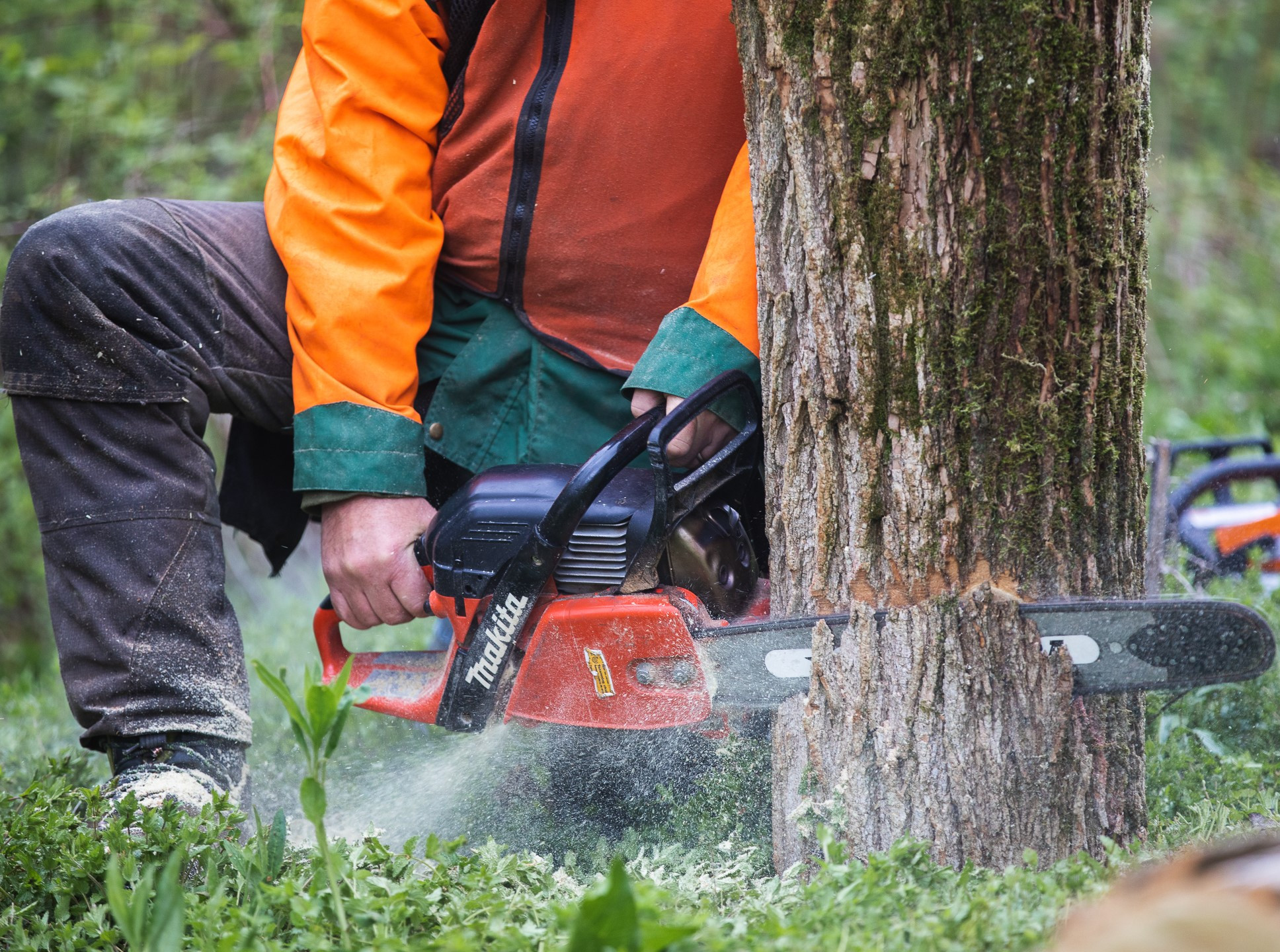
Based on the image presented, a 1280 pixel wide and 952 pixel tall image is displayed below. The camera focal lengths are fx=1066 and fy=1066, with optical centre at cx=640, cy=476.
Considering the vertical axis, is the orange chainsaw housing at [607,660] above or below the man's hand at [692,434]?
below

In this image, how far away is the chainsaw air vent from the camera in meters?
1.85

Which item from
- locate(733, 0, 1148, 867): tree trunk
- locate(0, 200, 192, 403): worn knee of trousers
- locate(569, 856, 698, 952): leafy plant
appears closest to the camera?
locate(569, 856, 698, 952): leafy plant

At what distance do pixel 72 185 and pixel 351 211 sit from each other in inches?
130

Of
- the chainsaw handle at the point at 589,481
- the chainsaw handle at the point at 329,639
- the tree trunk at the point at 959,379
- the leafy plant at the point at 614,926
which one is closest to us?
the leafy plant at the point at 614,926

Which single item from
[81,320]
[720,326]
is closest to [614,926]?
[720,326]

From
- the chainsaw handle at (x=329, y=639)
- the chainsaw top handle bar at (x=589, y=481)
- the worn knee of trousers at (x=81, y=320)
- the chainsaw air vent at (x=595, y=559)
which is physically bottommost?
the chainsaw handle at (x=329, y=639)

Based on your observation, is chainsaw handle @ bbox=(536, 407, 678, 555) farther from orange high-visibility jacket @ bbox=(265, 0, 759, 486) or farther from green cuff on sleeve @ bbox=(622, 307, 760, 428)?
orange high-visibility jacket @ bbox=(265, 0, 759, 486)

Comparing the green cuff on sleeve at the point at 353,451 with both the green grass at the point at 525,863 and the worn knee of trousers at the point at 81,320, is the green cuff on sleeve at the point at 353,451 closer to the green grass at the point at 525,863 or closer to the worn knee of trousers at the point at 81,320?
the worn knee of trousers at the point at 81,320

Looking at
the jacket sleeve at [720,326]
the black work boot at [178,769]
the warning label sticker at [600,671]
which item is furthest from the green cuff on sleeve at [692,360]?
the black work boot at [178,769]

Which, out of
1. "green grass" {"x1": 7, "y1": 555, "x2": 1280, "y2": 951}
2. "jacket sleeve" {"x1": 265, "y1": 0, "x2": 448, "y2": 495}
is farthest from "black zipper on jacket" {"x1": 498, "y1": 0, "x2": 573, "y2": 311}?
"green grass" {"x1": 7, "y1": 555, "x2": 1280, "y2": 951}

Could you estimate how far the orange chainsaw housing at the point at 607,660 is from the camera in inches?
72.1

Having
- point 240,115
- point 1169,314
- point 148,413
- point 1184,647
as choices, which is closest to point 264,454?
point 148,413

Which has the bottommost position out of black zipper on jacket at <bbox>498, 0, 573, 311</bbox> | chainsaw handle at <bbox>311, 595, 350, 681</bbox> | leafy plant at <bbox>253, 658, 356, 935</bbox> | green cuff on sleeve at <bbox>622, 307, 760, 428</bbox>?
chainsaw handle at <bbox>311, 595, 350, 681</bbox>

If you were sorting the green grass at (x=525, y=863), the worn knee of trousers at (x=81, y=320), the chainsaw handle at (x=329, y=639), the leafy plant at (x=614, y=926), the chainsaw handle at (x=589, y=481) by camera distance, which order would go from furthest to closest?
the chainsaw handle at (x=329, y=639) → the worn knee of trousers at (x=81, y=320) → the chainsaw handle at (x=589, y=481) → the green grass at (x=525, y=863) → the leafy plant at (x=614, y=926)
